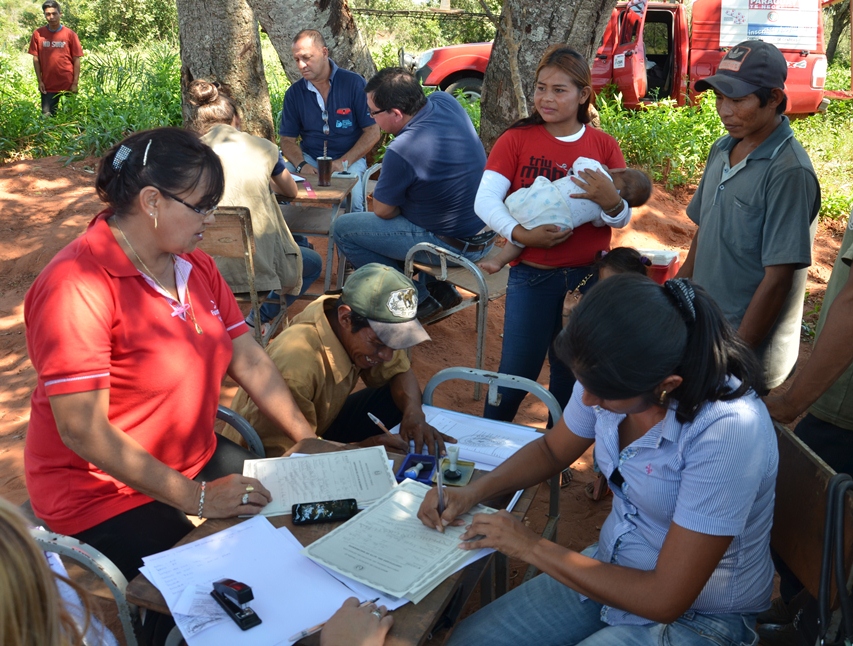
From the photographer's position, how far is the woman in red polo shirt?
2012 mm

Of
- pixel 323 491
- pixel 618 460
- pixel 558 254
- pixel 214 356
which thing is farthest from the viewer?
pixel 558 254

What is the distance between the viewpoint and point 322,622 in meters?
1.62

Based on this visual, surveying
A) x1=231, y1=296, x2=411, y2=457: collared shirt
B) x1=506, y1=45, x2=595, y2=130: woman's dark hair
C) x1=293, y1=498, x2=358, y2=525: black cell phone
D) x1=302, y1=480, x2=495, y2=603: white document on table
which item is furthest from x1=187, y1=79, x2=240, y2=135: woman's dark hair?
x1=302, y1=480, x2=495, y2=603: white document on table

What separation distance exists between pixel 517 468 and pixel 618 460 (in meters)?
0.32

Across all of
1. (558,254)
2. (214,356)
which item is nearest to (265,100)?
(558,254)

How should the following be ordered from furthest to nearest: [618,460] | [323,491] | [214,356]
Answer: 1. [214,356]
2. [323,491]
3. [618,460]

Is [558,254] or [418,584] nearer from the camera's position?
[418,584]

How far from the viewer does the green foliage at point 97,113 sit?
797 cm

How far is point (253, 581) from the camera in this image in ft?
5.67

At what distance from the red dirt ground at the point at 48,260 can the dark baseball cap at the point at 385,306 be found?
3.95 feet

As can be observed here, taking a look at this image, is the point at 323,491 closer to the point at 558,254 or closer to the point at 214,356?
the point at 214,356

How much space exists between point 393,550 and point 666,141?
6539 mm

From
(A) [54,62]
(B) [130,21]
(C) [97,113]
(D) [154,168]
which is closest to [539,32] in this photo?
(D) [154,168]

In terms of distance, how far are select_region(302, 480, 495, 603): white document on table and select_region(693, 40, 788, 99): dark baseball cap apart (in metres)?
1.75
